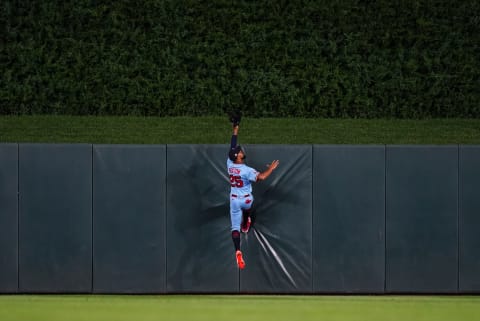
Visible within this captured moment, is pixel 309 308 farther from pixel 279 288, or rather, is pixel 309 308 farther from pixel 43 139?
pixel 43 139

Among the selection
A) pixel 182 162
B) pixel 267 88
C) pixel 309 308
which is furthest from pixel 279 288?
pixel 267 88

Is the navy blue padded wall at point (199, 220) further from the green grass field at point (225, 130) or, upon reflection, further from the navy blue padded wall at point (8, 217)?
the navy blue padded wall at point (8, 217)

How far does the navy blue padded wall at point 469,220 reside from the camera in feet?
41.8

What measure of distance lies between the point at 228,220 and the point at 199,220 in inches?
17.0

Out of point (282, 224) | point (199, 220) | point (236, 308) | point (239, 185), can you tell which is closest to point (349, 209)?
point (282, 224)

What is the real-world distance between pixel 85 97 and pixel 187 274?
4911 mm

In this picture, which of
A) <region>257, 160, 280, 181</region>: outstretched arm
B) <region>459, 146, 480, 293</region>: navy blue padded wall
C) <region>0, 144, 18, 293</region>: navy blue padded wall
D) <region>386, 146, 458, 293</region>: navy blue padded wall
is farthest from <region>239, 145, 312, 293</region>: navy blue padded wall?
<region>0, 144, 18, 293</region>: navy blue padded wall

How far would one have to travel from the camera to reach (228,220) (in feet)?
41.8

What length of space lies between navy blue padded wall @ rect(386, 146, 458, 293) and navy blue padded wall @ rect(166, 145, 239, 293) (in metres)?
2.42

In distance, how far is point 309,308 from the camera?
11.5 metres

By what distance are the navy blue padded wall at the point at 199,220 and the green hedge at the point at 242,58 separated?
3374mm

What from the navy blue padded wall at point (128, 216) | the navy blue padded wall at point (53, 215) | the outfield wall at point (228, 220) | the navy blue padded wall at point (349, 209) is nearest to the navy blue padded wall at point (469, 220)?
the outfield wall at point (228, 220)

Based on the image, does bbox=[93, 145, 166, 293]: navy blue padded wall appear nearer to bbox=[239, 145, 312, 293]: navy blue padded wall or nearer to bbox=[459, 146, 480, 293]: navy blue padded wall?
bbox=[239, 145, 312, 293]: navy blue padded wall

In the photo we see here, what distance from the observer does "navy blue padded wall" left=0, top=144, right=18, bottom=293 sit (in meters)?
12.6
